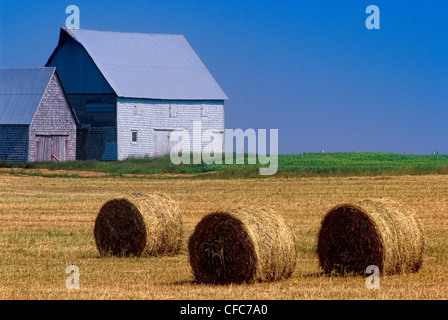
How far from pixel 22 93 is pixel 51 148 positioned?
3.94m

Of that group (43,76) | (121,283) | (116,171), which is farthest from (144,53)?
(121,283)

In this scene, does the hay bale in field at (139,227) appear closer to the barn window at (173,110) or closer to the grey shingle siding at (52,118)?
the grey shingle siding at (52,118)

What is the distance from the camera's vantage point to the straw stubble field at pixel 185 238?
488 inches

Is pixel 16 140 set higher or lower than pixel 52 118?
lower

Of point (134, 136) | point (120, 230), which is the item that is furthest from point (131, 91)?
point (120, 230)

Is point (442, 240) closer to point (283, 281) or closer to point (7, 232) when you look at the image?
point (283, 281)

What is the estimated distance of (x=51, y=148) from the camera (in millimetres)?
53750

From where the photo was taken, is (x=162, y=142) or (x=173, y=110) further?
(x=173, y=110)

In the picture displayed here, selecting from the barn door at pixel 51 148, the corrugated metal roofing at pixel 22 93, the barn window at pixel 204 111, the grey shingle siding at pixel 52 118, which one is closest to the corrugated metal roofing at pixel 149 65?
the barn window at pixel 204 111

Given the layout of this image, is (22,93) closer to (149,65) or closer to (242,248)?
(149,65)

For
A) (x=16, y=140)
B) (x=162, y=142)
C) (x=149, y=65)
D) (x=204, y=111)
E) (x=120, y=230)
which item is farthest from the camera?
(x=204, y=111)

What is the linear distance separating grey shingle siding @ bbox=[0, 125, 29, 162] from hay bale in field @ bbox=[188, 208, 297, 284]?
40269 mm

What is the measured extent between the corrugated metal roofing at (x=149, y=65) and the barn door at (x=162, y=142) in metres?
2.47

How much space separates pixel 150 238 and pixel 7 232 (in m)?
5.39
